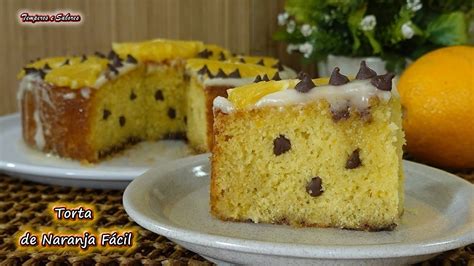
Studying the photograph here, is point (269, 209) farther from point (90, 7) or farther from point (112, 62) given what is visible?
point (90, 7)

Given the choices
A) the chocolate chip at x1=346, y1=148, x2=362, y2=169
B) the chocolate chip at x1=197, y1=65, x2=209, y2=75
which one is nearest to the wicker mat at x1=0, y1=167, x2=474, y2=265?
the chocolate chip at x1=346, y1=148, x2=362, y2=169

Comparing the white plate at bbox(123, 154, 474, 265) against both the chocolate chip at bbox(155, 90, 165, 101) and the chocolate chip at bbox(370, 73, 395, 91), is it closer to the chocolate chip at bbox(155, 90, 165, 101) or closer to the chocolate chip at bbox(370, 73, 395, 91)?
the chocolate chip at bbox(370, 73, 395, 91)

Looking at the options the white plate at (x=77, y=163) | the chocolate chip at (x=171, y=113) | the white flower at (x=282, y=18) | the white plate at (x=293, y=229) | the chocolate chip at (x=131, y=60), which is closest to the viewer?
the white plate at (x=293, y=229)

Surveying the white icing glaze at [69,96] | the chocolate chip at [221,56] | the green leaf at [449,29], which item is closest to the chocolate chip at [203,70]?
the chocolate chip at [221,56]

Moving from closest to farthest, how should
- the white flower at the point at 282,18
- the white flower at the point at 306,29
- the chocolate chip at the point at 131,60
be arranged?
the chocolate chip at the point at 131,60 < the white flower at the point at 306,29 < the white flower at the point at 282,18

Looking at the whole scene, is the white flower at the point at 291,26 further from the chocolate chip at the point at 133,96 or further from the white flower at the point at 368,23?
the chocolate chip at the point at 133,96

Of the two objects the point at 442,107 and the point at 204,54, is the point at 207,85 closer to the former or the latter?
the point at 204,54

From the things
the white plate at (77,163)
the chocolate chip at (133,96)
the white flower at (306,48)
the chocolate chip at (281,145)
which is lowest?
the white plate at (77,163)

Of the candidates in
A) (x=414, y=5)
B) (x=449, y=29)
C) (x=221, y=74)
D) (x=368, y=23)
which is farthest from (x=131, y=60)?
(x=449, y=29)
